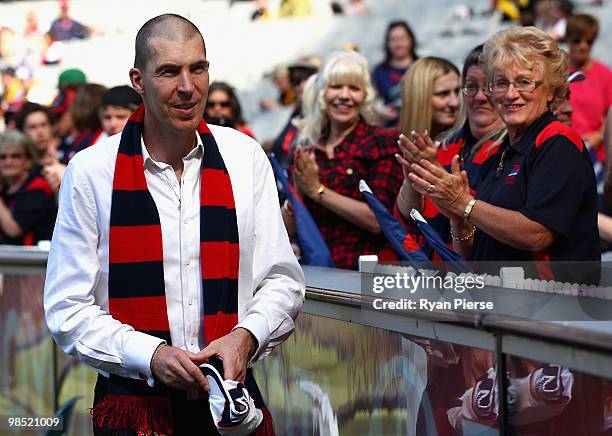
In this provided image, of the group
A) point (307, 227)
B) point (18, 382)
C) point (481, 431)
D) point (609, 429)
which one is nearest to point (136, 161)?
point (481, 431)

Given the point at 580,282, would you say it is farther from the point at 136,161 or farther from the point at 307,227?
the point at 307,227

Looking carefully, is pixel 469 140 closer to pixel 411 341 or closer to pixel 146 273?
pixel 411 341

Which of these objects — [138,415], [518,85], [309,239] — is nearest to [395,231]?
[518,85]

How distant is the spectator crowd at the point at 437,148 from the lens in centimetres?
432

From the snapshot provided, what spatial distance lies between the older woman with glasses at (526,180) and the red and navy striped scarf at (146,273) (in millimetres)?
1040

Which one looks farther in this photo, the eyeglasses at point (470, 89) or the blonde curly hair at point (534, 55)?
the eyeglasses at point (470, 89)

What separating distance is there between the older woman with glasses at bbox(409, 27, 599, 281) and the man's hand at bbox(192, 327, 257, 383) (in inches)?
43.1

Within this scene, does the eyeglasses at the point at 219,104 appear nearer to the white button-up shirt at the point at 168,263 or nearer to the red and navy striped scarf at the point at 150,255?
the white button-up shirt at the point at 168,263

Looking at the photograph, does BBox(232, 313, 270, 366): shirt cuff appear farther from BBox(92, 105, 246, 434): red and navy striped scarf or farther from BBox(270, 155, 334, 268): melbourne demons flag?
BBox(270, 155, 334, 268): melbourne demons flag

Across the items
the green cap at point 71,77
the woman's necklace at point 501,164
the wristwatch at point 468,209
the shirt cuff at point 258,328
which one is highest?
the green cap at point 71,77

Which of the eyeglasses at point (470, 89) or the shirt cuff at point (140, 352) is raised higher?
the eyeglasses at point (470, 89)

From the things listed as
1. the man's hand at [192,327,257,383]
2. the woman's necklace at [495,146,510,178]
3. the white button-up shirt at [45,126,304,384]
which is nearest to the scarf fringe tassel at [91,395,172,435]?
the white button-up shirt at [45,126,304,384]

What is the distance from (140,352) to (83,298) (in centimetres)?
27

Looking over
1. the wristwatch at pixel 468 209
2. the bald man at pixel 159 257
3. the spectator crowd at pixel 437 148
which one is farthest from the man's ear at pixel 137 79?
the wristwatch at pixel 468 209
